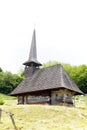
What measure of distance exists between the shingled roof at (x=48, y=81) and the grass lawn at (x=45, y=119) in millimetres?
6258

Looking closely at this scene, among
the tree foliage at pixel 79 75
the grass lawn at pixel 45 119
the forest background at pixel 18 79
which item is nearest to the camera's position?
the grass lawn at pixel 45 119

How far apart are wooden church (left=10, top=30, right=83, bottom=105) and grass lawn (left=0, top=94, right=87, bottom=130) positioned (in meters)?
5.73

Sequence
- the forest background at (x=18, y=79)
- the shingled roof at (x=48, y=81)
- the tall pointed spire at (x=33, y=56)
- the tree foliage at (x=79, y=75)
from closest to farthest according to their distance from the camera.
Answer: the shingled roof at (x=48, y=81) < the tall pointed spire at (x=33, y=56) < the forest background at (x=18, y=79) < the tree foliage at (x=79, y=75)

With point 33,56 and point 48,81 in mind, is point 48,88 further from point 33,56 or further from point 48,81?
point 33,56

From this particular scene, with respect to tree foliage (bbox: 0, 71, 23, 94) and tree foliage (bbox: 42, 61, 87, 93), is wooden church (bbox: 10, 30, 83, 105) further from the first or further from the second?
tree foliage (bbox: 42, 61, 87, 93)

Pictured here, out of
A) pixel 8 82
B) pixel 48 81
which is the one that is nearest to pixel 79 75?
pixel 8 82

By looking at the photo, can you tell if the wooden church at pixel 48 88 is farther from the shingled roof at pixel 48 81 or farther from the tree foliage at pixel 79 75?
the tree foliage at pixel 79 75

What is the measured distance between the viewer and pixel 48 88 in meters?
33.7

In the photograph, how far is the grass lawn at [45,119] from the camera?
68.4 ft

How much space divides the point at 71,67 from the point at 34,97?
4991 centimetres

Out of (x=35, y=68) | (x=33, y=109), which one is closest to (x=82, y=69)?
(x=35, y=68)

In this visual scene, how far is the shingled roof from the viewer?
111 ft

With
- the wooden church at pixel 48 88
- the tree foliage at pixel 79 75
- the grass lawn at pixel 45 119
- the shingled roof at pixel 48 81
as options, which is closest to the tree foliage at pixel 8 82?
the tree foliage at pixel 79 75

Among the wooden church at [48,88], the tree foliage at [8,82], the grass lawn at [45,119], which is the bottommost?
the grass lawn at [45,119]
